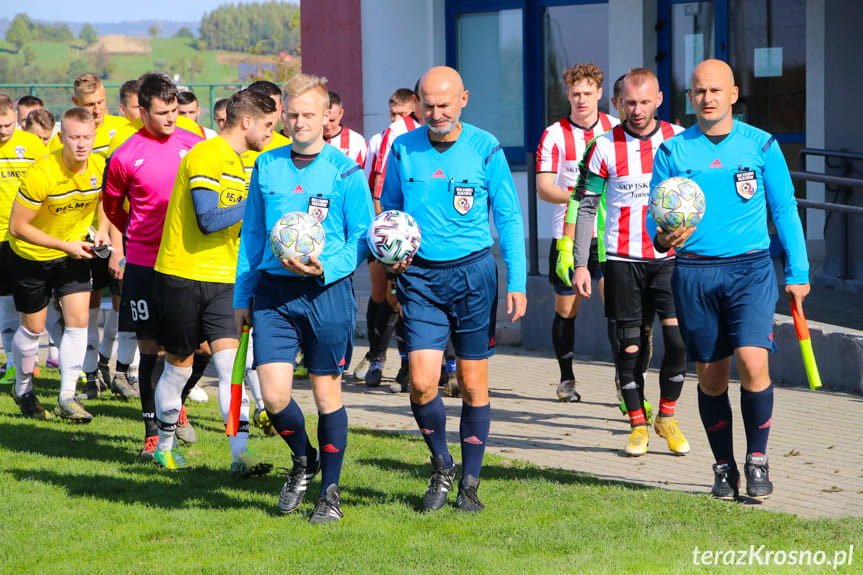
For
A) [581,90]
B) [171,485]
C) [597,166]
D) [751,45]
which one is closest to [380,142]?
[581,90]

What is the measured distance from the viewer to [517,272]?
556 centimetres

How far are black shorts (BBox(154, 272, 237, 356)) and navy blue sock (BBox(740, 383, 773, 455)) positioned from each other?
2958mm

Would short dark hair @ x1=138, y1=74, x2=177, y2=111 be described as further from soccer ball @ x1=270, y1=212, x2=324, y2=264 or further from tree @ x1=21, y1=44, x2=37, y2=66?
tree @ x1=21, y1=44, x2=37, y2=66

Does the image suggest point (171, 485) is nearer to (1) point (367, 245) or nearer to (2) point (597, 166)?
(1) point (367, 245)

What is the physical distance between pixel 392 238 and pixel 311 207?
450mm

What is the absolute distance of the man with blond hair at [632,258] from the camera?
6.90m

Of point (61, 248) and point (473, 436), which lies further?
point (61, 248)

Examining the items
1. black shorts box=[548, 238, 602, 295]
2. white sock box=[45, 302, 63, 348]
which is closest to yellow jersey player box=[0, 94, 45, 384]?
white sock box=[45, 302, 63, 348]

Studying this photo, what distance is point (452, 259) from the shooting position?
18.0 ft

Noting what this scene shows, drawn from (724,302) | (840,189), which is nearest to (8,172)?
(724,302)

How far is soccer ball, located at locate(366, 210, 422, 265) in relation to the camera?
509cm

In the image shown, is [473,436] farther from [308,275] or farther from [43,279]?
[43,279]

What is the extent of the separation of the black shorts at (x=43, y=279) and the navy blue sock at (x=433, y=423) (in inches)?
145

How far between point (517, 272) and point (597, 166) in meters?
1.62
